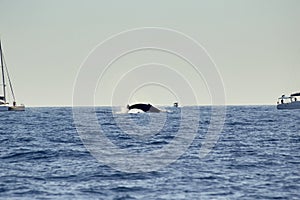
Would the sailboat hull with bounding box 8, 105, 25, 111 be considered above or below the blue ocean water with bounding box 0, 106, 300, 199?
above

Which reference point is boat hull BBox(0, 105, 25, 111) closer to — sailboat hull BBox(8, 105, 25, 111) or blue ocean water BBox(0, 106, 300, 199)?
sailboat hull BBox(8, 105, 25, 111)

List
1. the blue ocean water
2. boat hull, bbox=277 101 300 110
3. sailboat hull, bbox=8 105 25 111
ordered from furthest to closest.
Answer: boat hull, bbox=277 101 300 110 < sailboat hull, bbox=8 105 25 111 < the blue ocean water

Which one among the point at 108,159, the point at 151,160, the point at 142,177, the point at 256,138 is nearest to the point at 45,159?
the point at 108,159

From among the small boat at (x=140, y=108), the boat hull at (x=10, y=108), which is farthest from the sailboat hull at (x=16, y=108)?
the small boat at (x=140, y=108)

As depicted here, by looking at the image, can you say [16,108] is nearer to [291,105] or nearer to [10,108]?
[10,108]

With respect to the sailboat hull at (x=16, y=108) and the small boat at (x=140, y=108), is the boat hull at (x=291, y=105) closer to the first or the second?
the small boat at (x=140, y=108)

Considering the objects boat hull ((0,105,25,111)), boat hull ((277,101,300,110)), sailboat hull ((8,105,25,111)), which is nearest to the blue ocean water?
boat hull ((0,105,25,111))

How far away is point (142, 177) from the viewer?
2753 cm

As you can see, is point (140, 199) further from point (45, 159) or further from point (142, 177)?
point (45, 159)

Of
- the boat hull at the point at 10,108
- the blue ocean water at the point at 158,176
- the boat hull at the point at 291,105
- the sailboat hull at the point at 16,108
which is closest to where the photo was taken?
the blue ocean water at the point at 158,176

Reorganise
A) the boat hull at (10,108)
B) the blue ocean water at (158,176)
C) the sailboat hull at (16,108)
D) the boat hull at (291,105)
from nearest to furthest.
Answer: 1. the blue ocean water at (158,176)
2. the boat hull at (10,108)
3. the sailboat hull at (16,108)
4. the boat hull at (291,105)

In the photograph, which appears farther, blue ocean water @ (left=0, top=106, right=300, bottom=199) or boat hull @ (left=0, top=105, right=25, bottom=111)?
boat hull @ (left=0, top=105, right=25, bottom=111)

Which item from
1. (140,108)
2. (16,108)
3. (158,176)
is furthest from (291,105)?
(158,176)

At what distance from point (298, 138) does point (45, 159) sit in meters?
25.1
